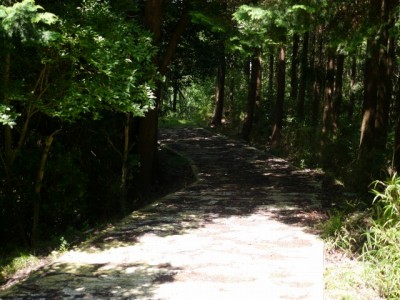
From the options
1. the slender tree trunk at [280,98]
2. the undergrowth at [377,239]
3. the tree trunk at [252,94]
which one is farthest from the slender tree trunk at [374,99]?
the tree trunk at [252,94]

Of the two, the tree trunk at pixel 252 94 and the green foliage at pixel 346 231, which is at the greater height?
the tree trunk at pixel 252 94

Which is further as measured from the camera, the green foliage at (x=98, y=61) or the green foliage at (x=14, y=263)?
the green foliage at (x=98, y=61)

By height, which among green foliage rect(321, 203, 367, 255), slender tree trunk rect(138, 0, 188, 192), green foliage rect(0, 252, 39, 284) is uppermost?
slender tree trunk rect(138, 0, 188, 192)

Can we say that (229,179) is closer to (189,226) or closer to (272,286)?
(189,226)

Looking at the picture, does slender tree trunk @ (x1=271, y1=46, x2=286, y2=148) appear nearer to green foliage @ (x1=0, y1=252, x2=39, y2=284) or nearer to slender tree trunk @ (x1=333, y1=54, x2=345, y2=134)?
slender tree trunk @ (x1=333, y1=54, x2=345, y2=134)

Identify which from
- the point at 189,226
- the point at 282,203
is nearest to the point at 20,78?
the point at 189,226

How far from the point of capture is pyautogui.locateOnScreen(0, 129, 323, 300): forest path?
537cm

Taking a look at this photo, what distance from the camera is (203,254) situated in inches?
263

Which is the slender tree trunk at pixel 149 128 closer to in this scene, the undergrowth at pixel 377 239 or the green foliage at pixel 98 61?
the green foliage at pixel 98 61

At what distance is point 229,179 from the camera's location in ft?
43.4

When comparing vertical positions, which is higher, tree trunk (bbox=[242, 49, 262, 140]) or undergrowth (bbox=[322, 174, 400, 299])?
tree trunk (bbox=[242, 49, 262, 140])

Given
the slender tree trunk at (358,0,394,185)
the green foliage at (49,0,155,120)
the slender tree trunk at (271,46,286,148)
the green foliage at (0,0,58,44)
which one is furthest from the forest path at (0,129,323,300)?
the slender tree trunk at (271,46,286,148)

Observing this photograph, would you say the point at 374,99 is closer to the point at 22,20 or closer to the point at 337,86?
the point at 22,20

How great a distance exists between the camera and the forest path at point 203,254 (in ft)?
17.6
